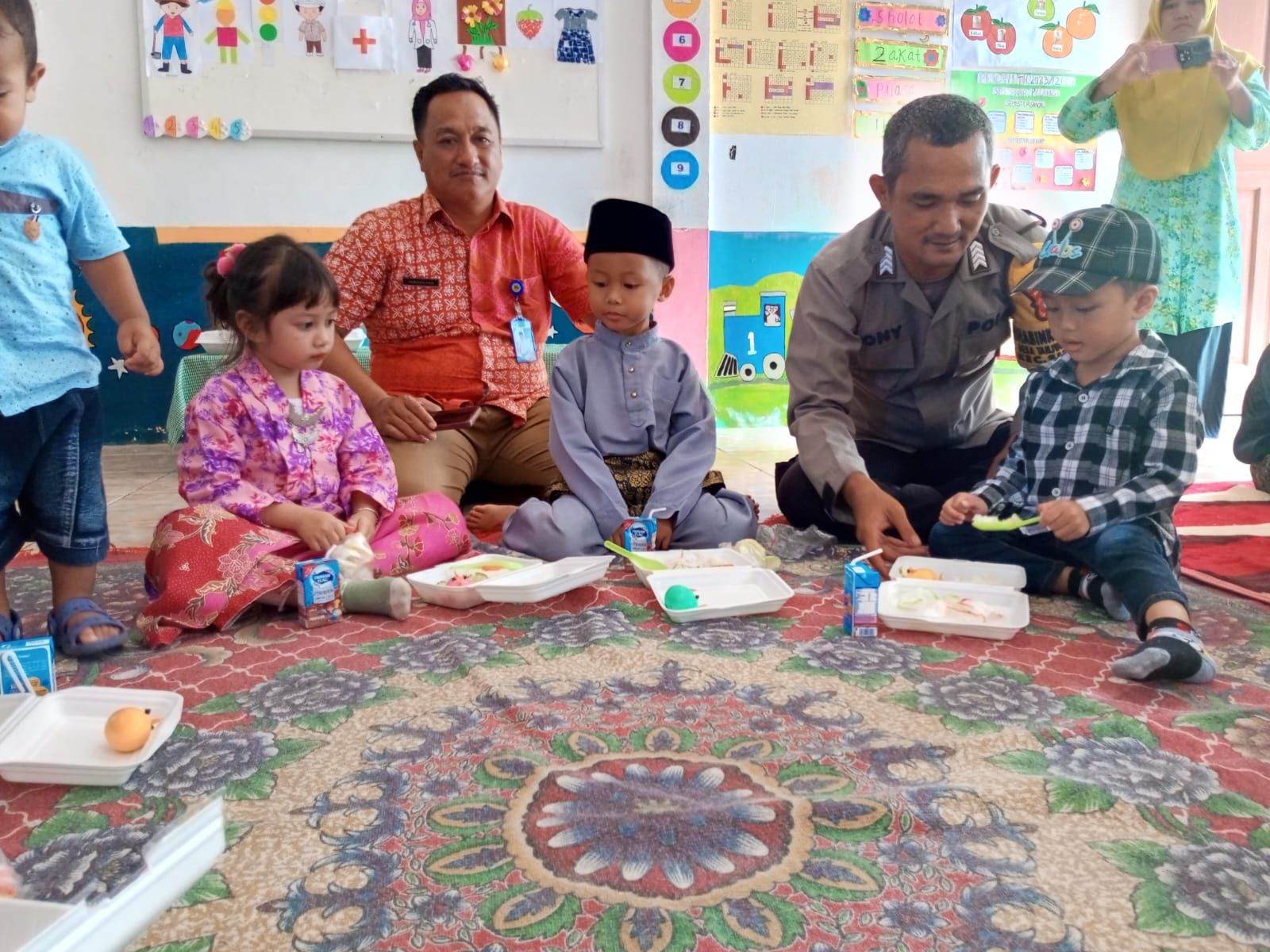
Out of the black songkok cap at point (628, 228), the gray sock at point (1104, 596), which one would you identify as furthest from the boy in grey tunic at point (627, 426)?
the gray sock at point (1104, 596)

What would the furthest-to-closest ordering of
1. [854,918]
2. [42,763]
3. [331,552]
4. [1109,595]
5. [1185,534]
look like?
1. [1185,534]
2. [331,552]
3. [1109,595]
4. [42,763]
5. [854,918]

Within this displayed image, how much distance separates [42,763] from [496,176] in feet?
5.23

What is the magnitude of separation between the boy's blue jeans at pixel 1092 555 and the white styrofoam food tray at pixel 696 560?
1.22 ft

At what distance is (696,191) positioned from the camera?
3598mm

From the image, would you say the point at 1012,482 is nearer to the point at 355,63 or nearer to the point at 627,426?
the point at 627,426

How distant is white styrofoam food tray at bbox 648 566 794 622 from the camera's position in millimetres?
1482

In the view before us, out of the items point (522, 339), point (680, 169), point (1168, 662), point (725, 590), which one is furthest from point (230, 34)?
point (1168, 662)

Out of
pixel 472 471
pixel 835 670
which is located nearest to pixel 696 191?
pixel 472 471

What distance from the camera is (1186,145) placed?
272cm

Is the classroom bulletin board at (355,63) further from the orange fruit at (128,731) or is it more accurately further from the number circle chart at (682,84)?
the orange fruit at (128,731)

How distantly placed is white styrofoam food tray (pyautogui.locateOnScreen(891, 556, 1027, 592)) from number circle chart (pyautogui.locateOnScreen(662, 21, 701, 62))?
2.52 metres

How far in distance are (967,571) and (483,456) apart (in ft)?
Answer: 3.74

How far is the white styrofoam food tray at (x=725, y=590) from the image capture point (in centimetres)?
148

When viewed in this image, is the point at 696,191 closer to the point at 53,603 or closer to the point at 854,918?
the point at 53,603
